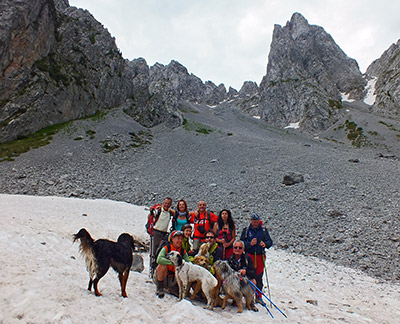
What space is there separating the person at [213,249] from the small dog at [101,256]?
7.76 ft

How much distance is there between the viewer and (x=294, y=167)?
34750 mm

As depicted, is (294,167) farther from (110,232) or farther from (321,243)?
(110,232)

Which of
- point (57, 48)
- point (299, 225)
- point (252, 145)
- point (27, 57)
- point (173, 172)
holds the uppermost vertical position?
point (57, 48)

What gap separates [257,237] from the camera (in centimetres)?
807

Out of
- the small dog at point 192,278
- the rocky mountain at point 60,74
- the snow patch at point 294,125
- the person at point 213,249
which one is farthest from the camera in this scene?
the snow patch at point 294,125

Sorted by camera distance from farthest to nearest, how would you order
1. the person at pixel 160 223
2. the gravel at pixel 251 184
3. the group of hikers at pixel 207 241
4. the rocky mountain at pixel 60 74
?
the rocky mountain at pixel 60 74 → the gravel at pixel 251 184 → the person at pixel 160 223 → the group of hikers at pixel 207 241

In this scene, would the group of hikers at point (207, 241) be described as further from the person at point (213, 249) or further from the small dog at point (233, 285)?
the small dog at point (233, 285)

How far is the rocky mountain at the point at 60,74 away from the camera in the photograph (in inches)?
1949

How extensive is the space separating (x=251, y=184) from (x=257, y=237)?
2128 centimetres

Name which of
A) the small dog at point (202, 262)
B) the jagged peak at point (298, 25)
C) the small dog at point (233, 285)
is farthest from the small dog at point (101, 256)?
the jagged peak at point (298, 25)

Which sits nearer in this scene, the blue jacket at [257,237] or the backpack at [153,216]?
the blue jacket at [257,237]

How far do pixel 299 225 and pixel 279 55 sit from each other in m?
151

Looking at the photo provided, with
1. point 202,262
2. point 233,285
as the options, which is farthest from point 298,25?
point 233,285

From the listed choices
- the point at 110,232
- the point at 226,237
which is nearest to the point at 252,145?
the point at 110,232
